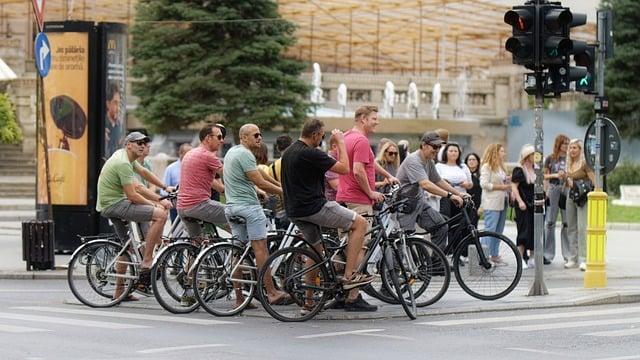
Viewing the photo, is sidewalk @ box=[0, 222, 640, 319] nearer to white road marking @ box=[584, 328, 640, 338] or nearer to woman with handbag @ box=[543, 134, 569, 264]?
woman with handbag @ box=[543, 134, 569, 264]

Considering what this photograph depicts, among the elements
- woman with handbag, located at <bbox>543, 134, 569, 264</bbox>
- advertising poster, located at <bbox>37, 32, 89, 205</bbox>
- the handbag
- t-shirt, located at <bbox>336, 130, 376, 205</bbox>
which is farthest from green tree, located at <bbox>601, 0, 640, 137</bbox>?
t-shirt, located at <bbox>336, 130, 376, 205</bbox>

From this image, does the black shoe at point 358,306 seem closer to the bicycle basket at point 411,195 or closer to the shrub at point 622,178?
the bicycle basket at point 411,195

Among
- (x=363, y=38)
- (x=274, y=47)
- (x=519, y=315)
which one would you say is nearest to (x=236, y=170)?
(x=519, y=315)

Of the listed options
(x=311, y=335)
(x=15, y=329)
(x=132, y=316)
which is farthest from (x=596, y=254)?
(x=15, y=329)

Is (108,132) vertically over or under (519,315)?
over

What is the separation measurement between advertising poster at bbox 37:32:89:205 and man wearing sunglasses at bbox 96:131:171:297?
7.02m

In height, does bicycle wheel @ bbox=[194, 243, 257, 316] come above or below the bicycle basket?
below

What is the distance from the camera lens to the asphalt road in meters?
12.2

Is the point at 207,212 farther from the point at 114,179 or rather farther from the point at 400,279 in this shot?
the point at 400,279

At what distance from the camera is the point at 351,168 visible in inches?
620

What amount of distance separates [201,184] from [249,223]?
110 centimetres

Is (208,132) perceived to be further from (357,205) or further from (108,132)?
(108,132)

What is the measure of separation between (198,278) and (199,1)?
34.6 meters

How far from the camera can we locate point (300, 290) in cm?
1476
